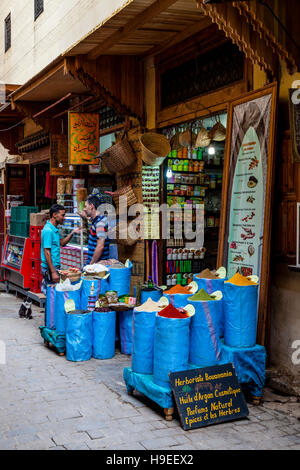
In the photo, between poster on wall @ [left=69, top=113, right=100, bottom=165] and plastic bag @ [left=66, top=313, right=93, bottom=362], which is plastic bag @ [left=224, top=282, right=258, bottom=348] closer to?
plastic bag @ [left=66, top=313, right=93, bottom=362]

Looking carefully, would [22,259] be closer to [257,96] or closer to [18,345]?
[18,345]

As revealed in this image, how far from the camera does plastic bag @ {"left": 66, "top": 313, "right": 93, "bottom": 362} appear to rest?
6.41 meters

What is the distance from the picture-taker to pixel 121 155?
28.5 ft

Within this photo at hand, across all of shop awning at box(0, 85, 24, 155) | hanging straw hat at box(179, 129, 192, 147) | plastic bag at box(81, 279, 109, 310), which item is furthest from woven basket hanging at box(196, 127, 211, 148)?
shop awning at box(0, 85, 24, 155)

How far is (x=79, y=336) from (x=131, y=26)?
Result: 13.4 ft

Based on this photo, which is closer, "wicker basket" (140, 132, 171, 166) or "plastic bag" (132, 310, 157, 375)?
"plastic bag" (132, 310, 157, 375)

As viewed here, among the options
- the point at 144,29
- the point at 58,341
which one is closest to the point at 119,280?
the point at 58,341

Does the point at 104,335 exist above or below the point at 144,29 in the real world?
below

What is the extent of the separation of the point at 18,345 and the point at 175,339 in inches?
138

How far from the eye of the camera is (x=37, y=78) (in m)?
10.1

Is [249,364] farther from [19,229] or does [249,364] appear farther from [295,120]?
[19,229]

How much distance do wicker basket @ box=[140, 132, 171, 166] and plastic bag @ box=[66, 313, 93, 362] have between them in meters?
2.89

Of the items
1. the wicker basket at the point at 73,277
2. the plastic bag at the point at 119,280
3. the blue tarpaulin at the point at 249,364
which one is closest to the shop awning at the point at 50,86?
the wicker basket at the point at 73,277

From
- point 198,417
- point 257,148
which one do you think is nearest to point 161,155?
point 257,148
